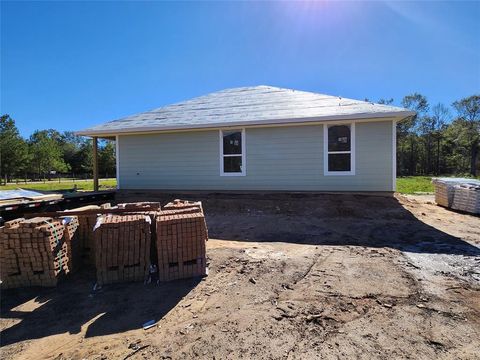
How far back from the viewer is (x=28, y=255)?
13.0ft

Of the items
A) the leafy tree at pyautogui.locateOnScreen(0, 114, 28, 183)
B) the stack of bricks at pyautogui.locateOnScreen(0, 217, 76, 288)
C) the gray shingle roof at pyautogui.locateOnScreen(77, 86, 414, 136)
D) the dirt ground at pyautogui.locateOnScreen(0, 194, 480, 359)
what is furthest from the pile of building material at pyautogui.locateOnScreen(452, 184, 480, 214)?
the leafy tree at pyautogui.locateOnScreen(0, 114, 28, 183)

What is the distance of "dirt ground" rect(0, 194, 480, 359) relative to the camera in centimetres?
252

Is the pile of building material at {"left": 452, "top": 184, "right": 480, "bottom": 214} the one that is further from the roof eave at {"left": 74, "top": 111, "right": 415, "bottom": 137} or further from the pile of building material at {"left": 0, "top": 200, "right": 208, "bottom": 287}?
the pile of building material at {"left": 0, "top": 200, "right": 208, "bottom": 287}

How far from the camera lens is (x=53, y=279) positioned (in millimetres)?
3996

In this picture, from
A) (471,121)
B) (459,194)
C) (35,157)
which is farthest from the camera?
(35,157)

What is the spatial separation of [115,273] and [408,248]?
4992 mm

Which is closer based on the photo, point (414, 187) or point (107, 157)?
point (414, 187)

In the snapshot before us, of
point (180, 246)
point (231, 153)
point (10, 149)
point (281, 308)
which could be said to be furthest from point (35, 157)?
point (281, 308)

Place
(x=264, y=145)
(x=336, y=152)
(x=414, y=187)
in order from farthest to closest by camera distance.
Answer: (x=414, y=187), (x=264, y=145), (x=336, y=152)

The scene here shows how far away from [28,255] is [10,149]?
36.5m

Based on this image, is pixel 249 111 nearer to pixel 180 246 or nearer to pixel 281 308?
pixel 180 246

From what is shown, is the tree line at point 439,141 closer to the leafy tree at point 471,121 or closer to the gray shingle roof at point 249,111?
the leafy tree at point 471,121

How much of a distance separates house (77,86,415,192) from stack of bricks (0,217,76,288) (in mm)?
6749

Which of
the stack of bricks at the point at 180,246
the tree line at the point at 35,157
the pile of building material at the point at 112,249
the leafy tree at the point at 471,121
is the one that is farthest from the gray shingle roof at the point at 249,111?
the leafy tree at the point at 471,121
